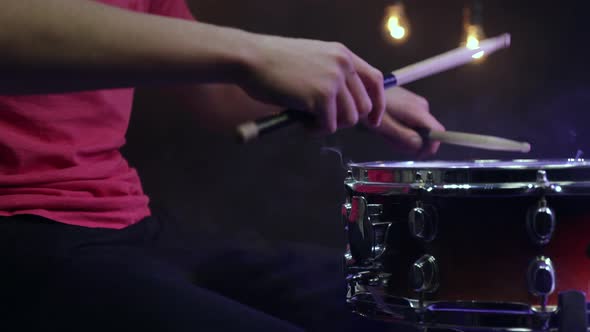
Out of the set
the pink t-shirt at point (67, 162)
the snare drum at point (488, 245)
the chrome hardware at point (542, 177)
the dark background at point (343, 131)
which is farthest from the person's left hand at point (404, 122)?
the dark background at point (343, 131)

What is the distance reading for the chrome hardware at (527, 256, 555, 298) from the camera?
883 mm

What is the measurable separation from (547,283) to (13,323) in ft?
2.21

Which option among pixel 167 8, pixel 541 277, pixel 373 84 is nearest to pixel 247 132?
pixel 373 84

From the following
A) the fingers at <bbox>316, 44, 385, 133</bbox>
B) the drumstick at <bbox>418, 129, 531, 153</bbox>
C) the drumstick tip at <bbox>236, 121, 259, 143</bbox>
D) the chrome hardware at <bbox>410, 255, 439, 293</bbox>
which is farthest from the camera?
the drumstick at <bbox>418, 129, 531, 153</bbox>

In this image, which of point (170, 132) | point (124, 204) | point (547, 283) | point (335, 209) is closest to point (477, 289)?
point (547, 283)

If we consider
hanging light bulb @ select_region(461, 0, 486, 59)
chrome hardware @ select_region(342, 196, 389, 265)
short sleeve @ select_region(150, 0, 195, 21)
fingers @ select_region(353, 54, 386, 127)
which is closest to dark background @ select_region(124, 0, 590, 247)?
hanging light bulb @ select_region(461, 0, 486, 59)

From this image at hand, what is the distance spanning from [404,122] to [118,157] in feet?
1.64

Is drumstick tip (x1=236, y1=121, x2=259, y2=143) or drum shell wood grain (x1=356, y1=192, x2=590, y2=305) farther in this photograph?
drum shell wood grain (x1=356, y1=192, x2=590, y2=305)

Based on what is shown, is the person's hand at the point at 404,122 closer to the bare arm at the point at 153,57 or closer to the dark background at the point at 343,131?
the bare arm at the point at 153,57

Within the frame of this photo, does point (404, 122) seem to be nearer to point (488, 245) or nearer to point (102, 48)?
point (488, 245)

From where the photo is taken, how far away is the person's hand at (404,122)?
1158mm

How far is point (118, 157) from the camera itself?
3.62 feet

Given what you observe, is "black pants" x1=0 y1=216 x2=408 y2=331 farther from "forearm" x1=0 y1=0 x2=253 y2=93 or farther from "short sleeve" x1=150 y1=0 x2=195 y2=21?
"short sleeve" x1=150 y1=0 x2=195 y2=21

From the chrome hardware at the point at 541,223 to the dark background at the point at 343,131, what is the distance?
0.81m
